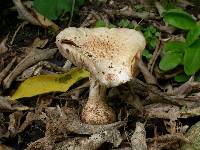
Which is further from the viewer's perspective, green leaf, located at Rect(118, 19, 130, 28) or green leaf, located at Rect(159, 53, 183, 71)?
green leaf, located at Rect(118, 19, 130, 28)

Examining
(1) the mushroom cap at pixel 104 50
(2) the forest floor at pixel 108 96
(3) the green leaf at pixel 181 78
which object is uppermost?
(1) the mushroom cap at pixel 104 50

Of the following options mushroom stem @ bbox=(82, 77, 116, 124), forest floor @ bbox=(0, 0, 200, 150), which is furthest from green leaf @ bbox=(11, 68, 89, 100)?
mushroom stem @ bbox=(82, 77, 116, 124)

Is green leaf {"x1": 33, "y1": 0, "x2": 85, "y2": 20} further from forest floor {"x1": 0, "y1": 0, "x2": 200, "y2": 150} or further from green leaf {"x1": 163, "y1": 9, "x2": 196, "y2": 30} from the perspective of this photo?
green leaf {"x1": 163, "y1": 9, "x2": 196, "y2": 30}

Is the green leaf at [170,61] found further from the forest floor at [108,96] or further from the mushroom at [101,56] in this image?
the mushroom at [101,56]

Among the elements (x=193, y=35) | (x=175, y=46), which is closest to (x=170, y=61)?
(x=175, y=46)

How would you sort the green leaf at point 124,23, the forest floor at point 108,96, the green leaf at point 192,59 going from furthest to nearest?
1. the green leaf at point 124,23
2. the green leaf at point 192,59
3. the forest floor at point 108,96

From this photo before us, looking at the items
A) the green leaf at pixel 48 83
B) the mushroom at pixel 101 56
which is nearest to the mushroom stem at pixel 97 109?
the mushroom at pixel 101 56

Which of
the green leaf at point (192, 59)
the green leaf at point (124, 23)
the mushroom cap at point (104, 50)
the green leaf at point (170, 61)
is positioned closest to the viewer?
the mushroom cap at point (104, 50)

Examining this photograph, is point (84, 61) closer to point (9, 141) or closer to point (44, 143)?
point (44, 143)
